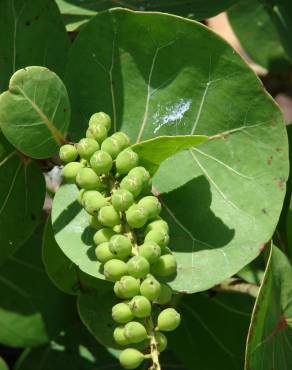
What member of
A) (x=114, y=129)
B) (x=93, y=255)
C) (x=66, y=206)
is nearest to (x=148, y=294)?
(x=93, y=255)

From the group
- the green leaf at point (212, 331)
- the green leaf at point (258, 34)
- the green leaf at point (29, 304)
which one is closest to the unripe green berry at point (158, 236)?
the green leaf at point (212, 331)

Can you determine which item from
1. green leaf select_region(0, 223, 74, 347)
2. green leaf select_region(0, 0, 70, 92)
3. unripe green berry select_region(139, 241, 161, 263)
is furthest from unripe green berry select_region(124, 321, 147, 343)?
green leaf select_region(0, 223, 74, 347)

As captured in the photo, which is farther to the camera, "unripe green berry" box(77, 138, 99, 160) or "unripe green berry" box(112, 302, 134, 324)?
"unripe green berry" box(77, 138, 99, 160)

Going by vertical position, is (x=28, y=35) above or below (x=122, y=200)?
above

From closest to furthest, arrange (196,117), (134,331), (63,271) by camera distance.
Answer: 1. (134,331)
2. (196,117)
3. (63,271)

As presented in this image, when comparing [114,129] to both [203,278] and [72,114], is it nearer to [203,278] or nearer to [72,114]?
[72,114]

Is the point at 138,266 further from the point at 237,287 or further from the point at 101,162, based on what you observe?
the point at 237,287

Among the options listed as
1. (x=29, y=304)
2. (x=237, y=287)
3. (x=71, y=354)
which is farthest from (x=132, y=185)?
(x=71, y=354)

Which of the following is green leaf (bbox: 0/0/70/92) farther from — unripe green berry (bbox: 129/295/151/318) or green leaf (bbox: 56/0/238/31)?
unripe green berry (bbox: 129/295/151/318)
